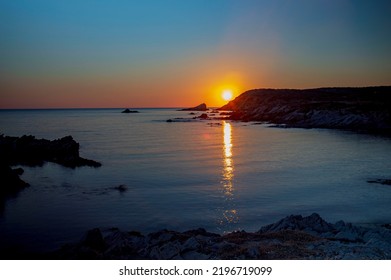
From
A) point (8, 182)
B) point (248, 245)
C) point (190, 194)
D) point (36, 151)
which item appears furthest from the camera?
point (36, 151)

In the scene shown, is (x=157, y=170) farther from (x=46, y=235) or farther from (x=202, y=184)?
(x=46, y=235)

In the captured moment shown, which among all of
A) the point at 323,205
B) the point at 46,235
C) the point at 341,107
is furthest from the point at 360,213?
the point at 341,107

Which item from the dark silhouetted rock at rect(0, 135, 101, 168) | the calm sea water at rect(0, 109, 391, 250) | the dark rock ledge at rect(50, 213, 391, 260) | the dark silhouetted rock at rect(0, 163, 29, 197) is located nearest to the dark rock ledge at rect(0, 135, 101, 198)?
the dark silhouetted rock at rect(0, 135, 101, 168)

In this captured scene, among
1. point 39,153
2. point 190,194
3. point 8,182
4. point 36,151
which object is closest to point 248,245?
point 190,194

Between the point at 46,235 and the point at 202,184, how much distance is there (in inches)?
370

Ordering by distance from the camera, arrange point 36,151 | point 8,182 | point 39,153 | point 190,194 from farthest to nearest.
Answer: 1. point 36,151
2. point 39,153
3. point 8,182
4. point 190,194

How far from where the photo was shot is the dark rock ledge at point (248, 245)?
862 cm

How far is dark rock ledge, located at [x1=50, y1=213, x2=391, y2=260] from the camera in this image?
8.62 m

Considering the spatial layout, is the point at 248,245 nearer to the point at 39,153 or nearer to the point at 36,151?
the point at 39,153

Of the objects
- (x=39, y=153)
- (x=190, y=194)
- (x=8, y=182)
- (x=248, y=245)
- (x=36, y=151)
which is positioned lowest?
(x=190, y=194)

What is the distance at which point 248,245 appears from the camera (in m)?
9.45

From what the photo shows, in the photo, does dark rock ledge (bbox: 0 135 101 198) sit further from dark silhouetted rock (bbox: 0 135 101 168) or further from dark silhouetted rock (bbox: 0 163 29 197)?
dark silhouetted rock (bbox: 0 163 29 197)

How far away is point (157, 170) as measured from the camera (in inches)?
960

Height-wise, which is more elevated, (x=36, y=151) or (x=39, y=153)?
(x=36, y=151)
